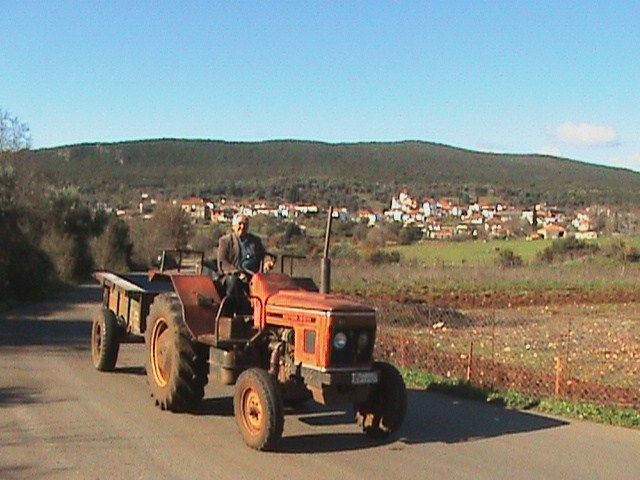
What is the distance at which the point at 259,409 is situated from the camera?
8828 millimetres

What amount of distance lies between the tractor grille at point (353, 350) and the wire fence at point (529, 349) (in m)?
3.69

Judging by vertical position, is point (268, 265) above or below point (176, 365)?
above

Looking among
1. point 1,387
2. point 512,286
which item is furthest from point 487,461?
point 512,286

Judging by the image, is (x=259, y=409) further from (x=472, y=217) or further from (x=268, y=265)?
(x=472, y=217)

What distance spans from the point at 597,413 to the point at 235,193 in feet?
Result: 173

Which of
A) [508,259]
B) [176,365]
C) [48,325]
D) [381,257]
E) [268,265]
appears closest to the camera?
[176,365]

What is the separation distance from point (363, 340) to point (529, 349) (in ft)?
38.9

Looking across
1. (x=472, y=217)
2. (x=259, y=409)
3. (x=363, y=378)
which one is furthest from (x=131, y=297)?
(x=472, y=217)

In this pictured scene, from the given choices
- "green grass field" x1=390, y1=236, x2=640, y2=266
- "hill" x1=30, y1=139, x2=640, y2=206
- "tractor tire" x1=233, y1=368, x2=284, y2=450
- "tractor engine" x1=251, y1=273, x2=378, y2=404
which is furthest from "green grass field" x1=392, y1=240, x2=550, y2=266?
"tractor tire" x1=233, y1=368, x2=284, y2=450

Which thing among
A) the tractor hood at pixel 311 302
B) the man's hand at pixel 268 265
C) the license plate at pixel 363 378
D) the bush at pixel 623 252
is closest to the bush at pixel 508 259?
the bush at pixel 623 252

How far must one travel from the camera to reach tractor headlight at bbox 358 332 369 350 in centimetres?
914

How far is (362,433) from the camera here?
383 inches

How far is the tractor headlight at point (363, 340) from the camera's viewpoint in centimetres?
914

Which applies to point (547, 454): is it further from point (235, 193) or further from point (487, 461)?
point (235, 193)
